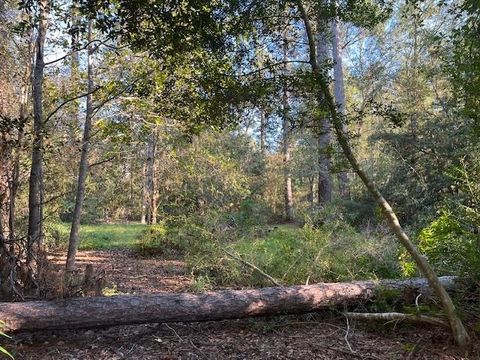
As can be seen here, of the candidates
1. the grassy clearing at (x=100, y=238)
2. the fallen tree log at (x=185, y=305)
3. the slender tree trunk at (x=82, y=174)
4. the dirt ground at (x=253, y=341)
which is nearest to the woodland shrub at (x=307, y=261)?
the fallen tree log at (x=185, y=305)

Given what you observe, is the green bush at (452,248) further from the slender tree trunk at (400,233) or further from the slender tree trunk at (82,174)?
the slender tree trunk at (82,174)

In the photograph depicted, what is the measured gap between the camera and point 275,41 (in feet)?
14.9

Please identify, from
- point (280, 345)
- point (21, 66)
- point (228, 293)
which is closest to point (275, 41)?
point (228, 293)

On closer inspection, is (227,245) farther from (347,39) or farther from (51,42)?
(347,39)

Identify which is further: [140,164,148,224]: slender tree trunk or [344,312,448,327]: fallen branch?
[140,164,148,224]: slender tree trunk

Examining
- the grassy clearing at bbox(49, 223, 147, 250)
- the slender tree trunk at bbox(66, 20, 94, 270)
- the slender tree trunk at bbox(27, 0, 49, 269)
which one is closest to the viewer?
the slender tree trunk at bbox(27, 0, 49, 269)

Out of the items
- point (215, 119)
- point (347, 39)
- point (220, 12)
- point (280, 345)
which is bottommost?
point (280, 345)

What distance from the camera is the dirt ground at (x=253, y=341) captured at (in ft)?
13.4

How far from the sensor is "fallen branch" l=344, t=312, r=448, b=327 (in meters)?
4.32

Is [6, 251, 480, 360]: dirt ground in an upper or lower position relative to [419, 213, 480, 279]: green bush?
lower

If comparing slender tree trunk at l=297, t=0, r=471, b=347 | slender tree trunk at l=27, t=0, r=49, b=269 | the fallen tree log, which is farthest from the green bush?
slender tree trunk at l=27, t=0, r=49, b=269

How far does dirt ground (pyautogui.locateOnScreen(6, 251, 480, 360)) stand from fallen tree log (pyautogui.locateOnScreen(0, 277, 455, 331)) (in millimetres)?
189

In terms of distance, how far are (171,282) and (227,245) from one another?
1.27 metres

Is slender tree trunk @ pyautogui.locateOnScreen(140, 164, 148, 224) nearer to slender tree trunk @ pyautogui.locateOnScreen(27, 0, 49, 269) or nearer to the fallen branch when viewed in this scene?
slender tree trunk @ pyautogui.locateOnScreen(27, 0, 49, 269)
